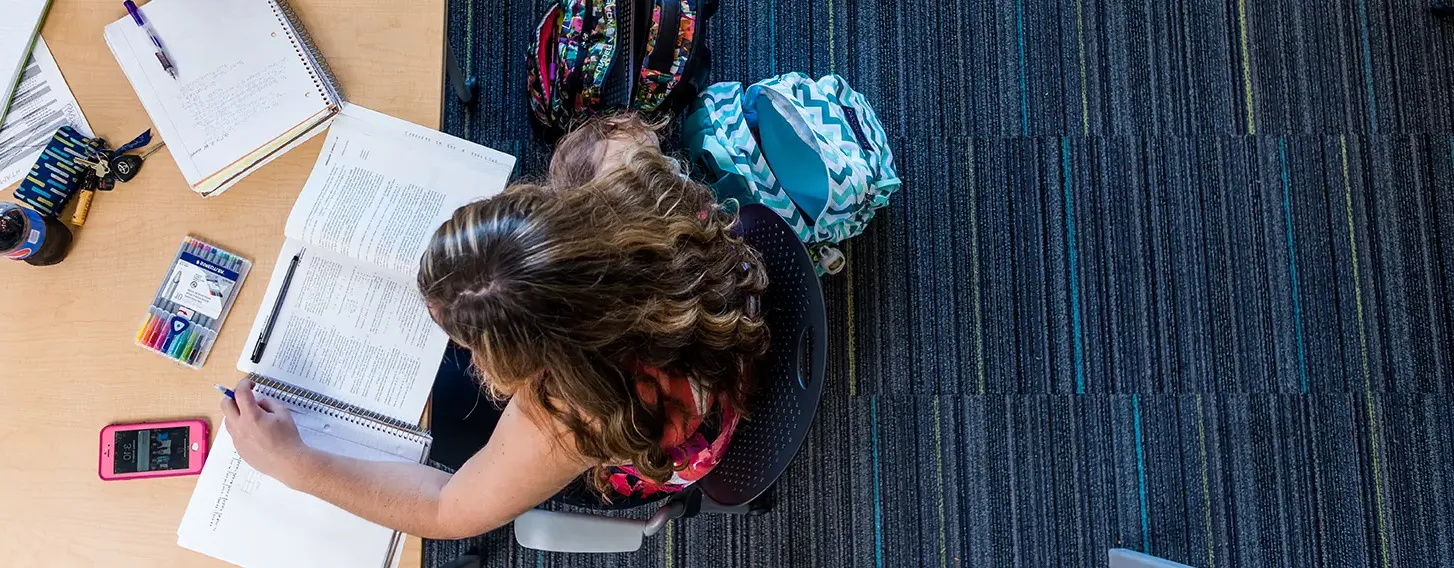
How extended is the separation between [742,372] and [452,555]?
0.89m

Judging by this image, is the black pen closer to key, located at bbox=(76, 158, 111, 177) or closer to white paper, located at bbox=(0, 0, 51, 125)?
key, located at bbox=(76, 158, 111, 177)

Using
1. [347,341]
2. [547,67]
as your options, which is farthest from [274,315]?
[547,67]

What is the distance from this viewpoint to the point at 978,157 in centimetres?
152

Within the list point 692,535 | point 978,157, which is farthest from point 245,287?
point 978,157

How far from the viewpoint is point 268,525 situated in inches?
35.6

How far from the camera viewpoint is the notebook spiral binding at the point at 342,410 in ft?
3.06

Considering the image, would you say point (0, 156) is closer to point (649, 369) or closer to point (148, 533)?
point (148, 533)

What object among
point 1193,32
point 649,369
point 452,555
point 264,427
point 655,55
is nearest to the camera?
point 649,369

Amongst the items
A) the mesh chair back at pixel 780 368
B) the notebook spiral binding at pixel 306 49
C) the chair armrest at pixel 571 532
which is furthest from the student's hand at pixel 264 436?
the mesh chair back at pixel 780 368

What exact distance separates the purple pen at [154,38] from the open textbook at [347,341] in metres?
0.20

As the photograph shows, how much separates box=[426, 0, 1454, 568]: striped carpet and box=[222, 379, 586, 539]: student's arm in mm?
598

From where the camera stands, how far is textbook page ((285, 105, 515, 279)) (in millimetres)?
941

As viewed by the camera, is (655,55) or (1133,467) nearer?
(655,55)

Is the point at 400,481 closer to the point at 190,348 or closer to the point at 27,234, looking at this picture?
the point at 190,348
